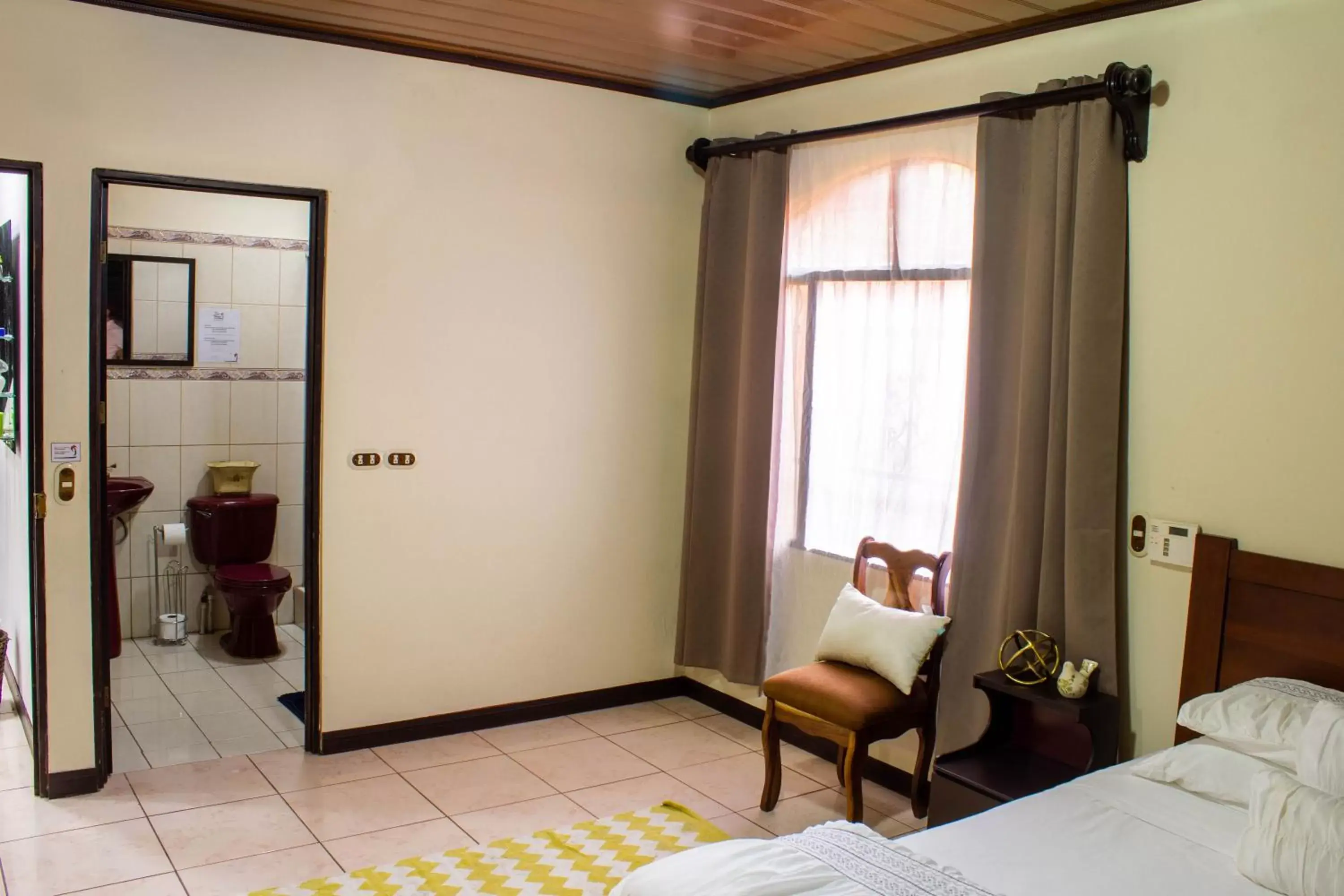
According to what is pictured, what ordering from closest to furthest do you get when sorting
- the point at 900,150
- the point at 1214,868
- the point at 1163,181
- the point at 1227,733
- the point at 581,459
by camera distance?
the point at 1214,868 < the point at 1227,733 < the point at 1163,181 < the point at 900,150 < the point at 581,459

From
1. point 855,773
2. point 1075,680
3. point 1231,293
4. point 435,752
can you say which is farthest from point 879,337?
point 435,752

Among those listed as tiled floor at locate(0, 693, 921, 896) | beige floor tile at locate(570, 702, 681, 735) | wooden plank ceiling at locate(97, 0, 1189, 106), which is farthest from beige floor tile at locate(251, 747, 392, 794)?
wooden plank ceiling at locate(97, 0, 1189, 106)

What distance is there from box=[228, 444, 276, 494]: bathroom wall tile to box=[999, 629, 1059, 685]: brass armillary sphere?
396cm

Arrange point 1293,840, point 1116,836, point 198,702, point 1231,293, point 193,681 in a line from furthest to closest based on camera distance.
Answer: point 193,681 → point 198,702 → point 1231,293 → point 1116,836 → point 1293,840

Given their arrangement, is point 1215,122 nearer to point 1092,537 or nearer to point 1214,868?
point 1092,537

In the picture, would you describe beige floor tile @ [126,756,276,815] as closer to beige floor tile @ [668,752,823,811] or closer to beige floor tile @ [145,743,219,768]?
beige floor tile @ [145,743,219,768]

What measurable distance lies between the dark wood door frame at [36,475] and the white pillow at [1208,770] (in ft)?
10.8

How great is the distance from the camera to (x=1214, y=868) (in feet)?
7.40

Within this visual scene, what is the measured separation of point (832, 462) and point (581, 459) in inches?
43.6

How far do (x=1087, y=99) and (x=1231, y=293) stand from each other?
0.69 meters

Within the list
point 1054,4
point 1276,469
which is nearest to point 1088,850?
point 1276,469

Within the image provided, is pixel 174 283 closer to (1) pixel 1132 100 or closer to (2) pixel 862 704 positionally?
(2) pixel 862 704

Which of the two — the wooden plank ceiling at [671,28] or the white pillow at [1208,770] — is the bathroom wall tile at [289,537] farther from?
the white pillow at [1208,770]

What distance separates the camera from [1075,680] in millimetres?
2992
